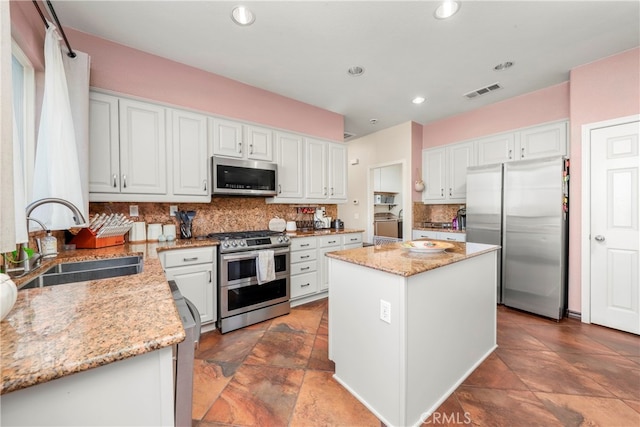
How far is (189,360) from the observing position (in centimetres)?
100

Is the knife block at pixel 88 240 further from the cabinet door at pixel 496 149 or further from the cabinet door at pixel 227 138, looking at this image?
the cabinet door at pixel 496 149

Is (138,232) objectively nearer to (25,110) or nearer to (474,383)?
(25,110)

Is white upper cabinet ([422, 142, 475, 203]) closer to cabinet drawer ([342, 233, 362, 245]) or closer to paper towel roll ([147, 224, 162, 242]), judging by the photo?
cabinet drawer ([342, 233, 362, 245])

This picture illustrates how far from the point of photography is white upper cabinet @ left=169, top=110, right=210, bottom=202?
2.63 meters

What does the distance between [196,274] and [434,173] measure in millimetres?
3977

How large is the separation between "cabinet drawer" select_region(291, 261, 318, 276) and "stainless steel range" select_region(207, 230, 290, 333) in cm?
14

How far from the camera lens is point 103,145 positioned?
2.29m

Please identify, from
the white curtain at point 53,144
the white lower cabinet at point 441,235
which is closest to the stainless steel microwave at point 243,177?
the white curtain at point 53,144

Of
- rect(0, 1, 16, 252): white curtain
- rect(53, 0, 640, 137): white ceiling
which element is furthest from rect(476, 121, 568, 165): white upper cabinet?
rect(0, 1, 16, 252): white curtain

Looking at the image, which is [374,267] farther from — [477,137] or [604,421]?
[477,137]

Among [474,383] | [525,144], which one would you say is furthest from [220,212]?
[525,144]

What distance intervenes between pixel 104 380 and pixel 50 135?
79.5 inches

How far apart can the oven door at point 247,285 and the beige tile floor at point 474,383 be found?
0.28 metres

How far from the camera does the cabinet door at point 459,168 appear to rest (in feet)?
13.3
